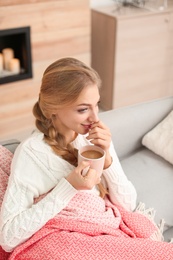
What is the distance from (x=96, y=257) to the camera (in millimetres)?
1142

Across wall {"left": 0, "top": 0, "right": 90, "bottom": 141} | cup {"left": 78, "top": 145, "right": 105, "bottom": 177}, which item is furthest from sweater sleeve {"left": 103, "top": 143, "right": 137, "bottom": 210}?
wall {"left": 0, "top": 0, "right": 90, "bottom": 141}

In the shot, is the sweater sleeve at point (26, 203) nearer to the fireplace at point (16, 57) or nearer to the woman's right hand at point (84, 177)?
the woman's right hand at point (84, 177)

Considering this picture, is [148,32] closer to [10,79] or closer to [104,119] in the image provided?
[10,79]

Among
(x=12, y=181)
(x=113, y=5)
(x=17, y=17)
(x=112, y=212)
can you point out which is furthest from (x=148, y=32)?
(x=12, y=181)

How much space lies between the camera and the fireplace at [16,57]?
8.46 ft

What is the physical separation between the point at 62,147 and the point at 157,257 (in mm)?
451

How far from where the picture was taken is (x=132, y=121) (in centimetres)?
183

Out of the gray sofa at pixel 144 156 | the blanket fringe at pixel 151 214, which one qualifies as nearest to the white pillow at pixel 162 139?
the gray sofa at pixel 144 156

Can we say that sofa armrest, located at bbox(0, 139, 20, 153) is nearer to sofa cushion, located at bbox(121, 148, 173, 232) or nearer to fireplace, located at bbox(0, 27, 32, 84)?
sofa cushion, located at bbox(121, 148, 173, 232)

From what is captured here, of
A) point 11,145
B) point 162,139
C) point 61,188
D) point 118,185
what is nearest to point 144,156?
point 162,139

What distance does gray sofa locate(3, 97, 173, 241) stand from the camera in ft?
5.13

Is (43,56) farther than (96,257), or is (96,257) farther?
(43,56)

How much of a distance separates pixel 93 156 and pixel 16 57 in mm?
1831

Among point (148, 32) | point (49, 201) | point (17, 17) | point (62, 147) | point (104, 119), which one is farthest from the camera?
point (148, 32)
